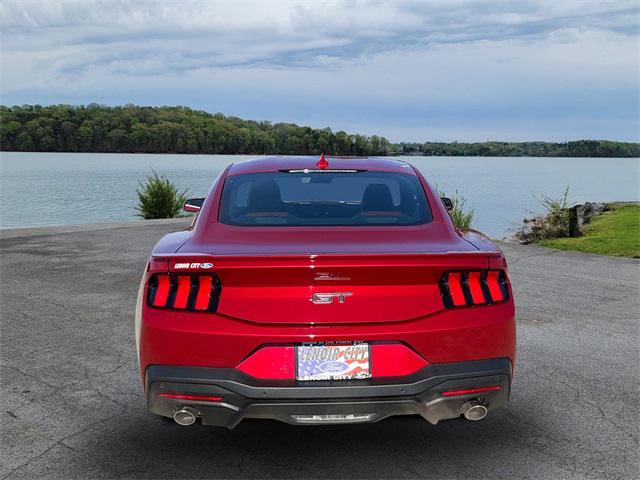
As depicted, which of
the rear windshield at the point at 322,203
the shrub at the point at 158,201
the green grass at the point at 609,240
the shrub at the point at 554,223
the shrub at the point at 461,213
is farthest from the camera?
the shrub at the point at 158,201

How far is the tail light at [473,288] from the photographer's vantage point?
11.2 feet

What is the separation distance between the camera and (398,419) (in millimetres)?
3512

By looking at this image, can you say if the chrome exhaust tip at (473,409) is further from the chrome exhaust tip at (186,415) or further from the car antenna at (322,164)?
the car antenna at (322,164)

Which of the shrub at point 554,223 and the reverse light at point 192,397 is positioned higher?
the reverse light at point 192,397

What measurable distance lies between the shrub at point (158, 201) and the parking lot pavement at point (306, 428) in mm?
14018

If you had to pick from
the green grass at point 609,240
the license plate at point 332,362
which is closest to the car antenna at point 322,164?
the license plate at point 332,362

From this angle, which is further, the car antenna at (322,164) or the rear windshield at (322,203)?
the car antenna at (322,164)

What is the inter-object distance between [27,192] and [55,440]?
34.4 m

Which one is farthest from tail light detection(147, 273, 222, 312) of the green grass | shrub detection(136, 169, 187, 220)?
shrub detection(136, 169, 187, 220)

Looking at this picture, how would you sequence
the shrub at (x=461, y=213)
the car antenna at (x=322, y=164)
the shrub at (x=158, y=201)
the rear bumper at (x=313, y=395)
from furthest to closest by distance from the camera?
the shrub at (x=158, y=201) < the shrub at (x=461, y=213) < the car antenna at (x=322, y=164) < the rear bumper at (x=313, y=395)

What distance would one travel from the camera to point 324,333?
10.8 ft

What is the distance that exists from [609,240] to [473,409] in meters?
12.5

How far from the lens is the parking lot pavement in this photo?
3.73m

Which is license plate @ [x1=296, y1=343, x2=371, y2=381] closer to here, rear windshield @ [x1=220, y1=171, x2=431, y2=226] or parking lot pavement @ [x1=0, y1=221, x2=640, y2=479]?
parking lot pavement @ [x1=0, y1=221, x2=640, y2=479]
